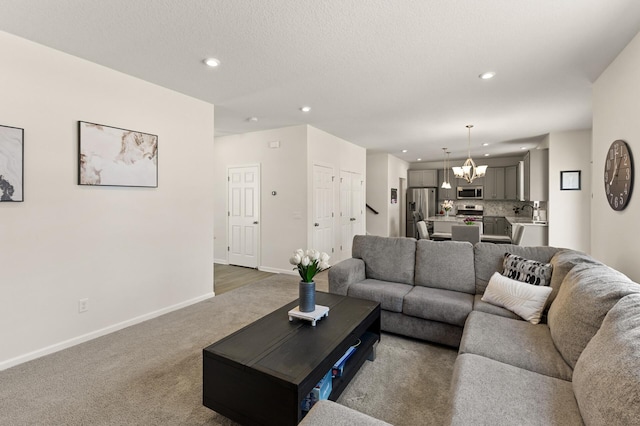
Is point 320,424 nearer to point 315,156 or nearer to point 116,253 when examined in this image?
point 116,253

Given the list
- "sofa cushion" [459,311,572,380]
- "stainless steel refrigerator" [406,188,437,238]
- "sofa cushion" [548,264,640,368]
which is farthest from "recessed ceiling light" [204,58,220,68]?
"stainless steel refrigerator" [406,188,437,238]

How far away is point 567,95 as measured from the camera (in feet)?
12.2

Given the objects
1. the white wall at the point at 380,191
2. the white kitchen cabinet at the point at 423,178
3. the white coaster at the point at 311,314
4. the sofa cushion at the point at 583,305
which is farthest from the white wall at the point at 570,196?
the white coaster at the point at 311,314

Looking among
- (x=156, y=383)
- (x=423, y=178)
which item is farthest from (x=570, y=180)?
(x=156, y=383)

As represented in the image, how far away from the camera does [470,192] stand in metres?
8.94

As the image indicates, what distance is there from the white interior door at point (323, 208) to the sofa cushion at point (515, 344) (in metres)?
3.45

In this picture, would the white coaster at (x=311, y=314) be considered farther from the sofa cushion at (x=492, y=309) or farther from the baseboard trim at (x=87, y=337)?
the baseboard trim at (x=87, y=337)

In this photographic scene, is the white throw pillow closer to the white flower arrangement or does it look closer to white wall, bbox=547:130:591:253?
the white flower arrangement

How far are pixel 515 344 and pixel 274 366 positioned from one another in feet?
4.79

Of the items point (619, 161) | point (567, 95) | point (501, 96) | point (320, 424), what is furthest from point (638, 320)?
point (567, 95)

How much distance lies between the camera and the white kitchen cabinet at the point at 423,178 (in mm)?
9594

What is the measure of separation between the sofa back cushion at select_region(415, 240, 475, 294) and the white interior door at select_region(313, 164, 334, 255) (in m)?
2.48

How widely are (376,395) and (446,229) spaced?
14.7ft

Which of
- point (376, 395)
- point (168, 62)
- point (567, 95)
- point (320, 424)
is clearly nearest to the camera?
point (320, 424)
